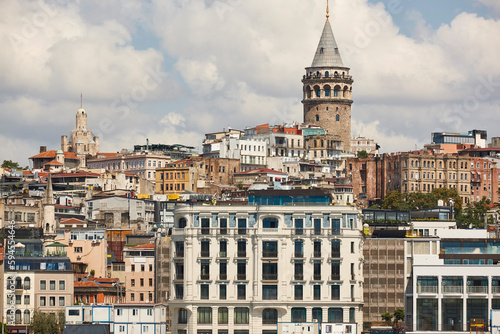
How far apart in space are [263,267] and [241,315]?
164 inches

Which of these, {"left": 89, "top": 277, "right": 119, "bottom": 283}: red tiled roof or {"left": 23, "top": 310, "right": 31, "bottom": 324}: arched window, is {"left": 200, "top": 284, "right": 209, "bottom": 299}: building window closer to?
{"left": 23, "top": 310, "right": 31, "bottom": 324}: arched window

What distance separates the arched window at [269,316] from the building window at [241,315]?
1.23 meters

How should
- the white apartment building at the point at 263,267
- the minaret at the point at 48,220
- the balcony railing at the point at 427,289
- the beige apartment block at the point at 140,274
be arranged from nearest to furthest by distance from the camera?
the white apartment building at the point at 263,267 < the balcony railing at the point at 427,289 < the beige apartment block at the point at 140,274 < the minaret at the point at 48,220

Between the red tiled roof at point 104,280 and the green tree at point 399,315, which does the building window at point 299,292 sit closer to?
the green tree at point 399,315

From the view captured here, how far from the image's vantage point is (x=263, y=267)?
4434 inches

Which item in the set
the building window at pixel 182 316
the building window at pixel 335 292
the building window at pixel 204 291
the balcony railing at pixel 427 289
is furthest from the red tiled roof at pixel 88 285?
the balcony railing at pixel 427 289

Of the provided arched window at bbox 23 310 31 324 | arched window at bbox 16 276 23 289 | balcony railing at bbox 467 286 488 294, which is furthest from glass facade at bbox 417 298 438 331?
arched window at bbox 16 276 23 289

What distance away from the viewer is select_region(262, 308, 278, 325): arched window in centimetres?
11119

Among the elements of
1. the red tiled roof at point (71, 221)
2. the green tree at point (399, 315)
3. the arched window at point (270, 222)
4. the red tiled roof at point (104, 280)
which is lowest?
the green tree at point (399, 315)

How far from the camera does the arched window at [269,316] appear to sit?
111 m

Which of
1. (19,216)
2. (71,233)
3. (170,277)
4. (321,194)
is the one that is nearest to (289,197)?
(321,194)

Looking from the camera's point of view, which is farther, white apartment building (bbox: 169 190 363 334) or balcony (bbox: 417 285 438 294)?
balcony (bbox: 417 285 438 294)

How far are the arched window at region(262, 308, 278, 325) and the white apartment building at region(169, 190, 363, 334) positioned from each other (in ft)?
0.25

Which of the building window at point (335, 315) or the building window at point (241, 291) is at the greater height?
the building window at point (241, 291)
